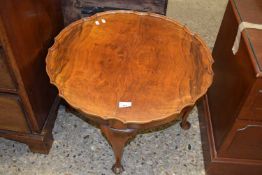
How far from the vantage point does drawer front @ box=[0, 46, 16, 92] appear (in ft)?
3.62

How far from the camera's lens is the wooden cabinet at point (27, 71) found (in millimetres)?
1086

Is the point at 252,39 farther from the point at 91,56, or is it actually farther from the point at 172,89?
the point at 91,56

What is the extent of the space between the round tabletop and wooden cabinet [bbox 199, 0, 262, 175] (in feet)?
0.47

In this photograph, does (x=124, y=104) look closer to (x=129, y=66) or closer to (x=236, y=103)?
(x=129, y=66)

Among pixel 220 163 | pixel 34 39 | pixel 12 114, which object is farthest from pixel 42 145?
pixel 220 163

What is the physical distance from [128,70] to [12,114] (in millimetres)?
576

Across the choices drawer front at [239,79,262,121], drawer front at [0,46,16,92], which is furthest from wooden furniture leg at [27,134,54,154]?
drawer front at [239,79,262,121]

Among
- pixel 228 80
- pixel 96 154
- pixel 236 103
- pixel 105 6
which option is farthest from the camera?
pixel 96 154

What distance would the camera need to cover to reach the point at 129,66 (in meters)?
1.23

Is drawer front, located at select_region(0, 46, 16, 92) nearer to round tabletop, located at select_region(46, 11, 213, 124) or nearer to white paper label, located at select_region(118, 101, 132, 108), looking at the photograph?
round tabletop, located at select_region(46, 11, 213, 124)

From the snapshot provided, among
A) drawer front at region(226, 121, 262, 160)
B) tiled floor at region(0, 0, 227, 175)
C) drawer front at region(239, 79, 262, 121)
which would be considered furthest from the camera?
tiled floor at region(0, 0, 227, 175)

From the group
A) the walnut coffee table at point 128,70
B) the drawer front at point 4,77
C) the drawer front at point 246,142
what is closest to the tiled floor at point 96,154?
the walnut coffee table at point 128,70

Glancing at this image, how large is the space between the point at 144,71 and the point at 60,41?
0.40 metres

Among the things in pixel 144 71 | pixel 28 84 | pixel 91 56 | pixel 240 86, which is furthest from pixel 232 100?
pixel 28 84
